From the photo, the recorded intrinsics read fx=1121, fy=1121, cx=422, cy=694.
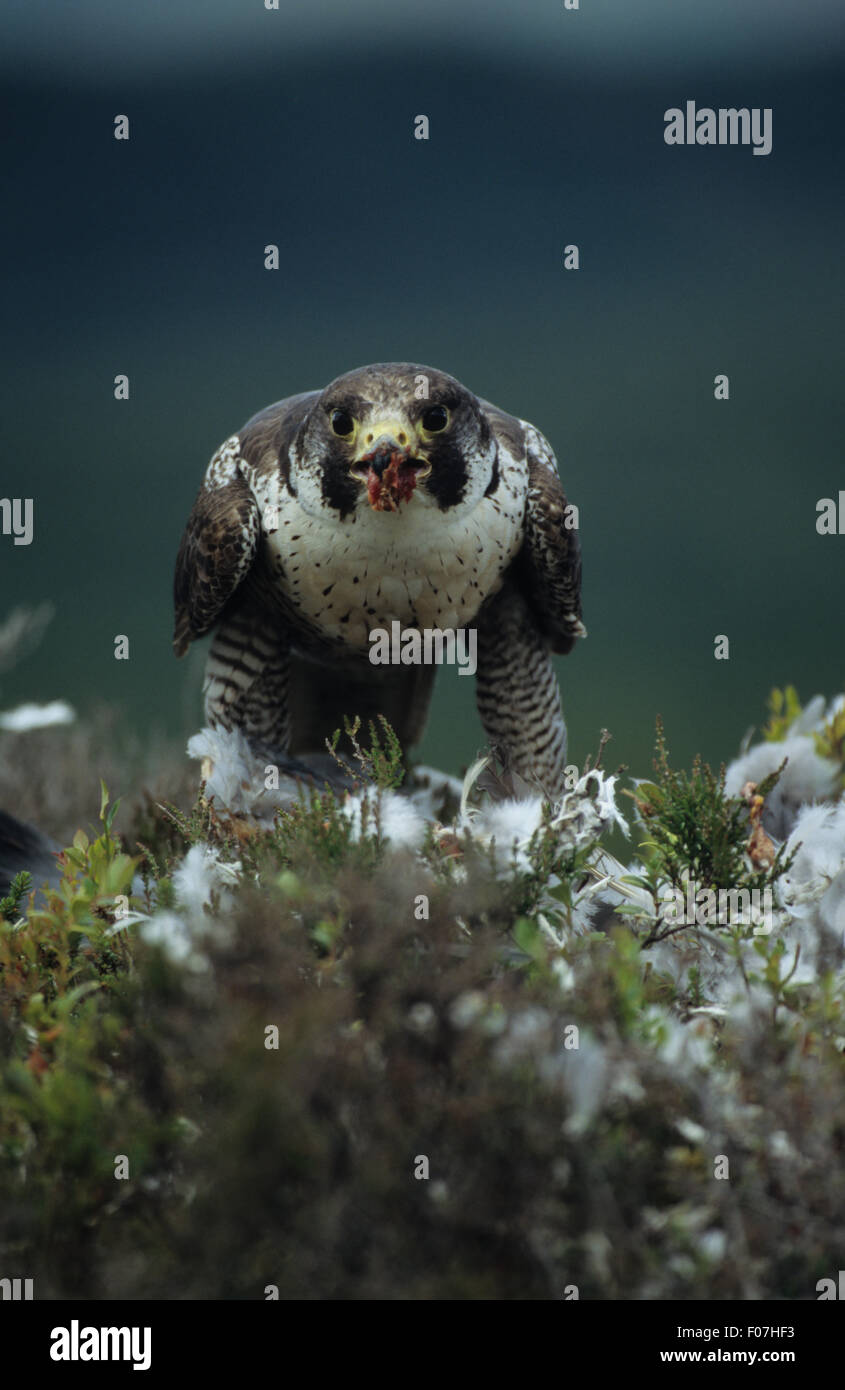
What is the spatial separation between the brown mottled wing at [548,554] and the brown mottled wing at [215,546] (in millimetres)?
492

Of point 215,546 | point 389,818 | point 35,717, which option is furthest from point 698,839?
point 35,717

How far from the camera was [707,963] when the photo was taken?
1.38 meters

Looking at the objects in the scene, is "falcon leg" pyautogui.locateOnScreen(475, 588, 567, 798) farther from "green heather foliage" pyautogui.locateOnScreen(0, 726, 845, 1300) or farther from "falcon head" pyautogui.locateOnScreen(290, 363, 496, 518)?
"green heather foliage" pyautogui.locateOnScreen(0, 726, 845, 1300)

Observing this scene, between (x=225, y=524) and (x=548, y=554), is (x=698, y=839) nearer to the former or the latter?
(x=548, y=554)

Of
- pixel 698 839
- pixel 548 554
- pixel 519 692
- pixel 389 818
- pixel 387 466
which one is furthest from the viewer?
pixel 519 692

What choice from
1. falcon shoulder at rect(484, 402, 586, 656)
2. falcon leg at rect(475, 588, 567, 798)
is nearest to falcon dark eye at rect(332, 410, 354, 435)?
falcon shoulder at rect(484, 402, 586, 656)

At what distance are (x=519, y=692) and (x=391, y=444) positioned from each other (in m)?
0.71

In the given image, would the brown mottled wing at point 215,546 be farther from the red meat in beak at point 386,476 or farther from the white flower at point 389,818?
the white flower at point 389,818

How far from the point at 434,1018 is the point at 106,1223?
1.08 feet

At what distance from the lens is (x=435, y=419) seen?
67.2 inches

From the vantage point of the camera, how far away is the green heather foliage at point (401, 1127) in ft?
2.83

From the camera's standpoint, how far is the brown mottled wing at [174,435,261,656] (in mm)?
1913

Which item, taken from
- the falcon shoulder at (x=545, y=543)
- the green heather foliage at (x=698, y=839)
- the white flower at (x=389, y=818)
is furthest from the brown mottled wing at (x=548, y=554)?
the white flower at (x=389, y=818)
